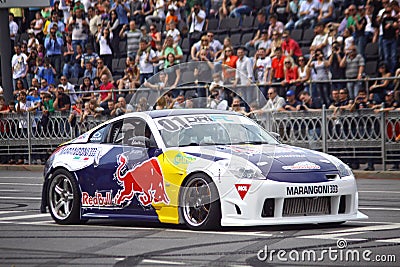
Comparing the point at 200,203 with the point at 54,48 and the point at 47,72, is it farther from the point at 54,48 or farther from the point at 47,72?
the point at 54,48

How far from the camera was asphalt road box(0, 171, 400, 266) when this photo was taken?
29.9 ft

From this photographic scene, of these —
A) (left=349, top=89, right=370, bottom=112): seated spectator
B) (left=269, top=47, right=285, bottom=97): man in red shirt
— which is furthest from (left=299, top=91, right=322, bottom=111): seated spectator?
(left=349, top=89, right=370, bottom=112): seated spectator

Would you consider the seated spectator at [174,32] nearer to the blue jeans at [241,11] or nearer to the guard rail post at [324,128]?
the blue jeans at [241,11]

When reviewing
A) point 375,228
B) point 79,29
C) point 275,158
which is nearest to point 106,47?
point 79,29

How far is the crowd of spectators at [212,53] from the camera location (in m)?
21.6

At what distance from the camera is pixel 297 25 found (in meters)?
24.9

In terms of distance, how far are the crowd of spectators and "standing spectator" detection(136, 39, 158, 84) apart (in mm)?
26

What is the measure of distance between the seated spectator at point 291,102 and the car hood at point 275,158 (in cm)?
1040

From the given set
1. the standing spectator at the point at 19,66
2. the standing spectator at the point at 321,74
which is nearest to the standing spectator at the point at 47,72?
the standing spectator at the point at 19,66

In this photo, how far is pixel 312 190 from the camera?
11172 mm

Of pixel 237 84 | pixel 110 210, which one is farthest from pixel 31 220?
pixel 237 84

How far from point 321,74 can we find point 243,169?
12.0 meters

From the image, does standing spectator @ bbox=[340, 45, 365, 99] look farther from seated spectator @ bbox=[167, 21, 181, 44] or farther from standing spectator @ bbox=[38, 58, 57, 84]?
standing spectator @ bbox=[38, 58, 57, 84]

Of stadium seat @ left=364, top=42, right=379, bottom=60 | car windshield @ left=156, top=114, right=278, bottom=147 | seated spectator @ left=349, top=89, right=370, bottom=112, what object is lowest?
car windshield @ left=156, top=114, right=278, bottom=147
